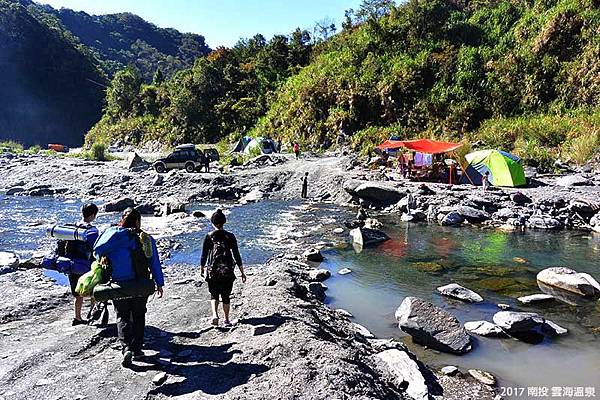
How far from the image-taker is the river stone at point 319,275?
11.2 meters

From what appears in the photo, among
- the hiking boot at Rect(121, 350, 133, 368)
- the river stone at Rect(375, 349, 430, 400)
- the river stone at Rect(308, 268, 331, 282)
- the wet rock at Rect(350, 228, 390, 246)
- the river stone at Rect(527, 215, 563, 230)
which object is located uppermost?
the hiking boot at Rect(121, 350, 133, 368)

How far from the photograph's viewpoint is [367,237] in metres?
15.6

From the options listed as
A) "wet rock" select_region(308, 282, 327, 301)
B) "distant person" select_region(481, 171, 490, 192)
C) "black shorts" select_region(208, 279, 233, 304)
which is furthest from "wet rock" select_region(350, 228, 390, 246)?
"black shorts" select_region(208, 279, 233, 304)

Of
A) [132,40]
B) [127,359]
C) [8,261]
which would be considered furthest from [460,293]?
[132,40]

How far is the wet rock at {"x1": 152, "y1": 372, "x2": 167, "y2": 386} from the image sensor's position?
5020 mm

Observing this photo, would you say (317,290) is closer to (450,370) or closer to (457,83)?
(450,370)

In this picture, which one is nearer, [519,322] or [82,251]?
[82,251]

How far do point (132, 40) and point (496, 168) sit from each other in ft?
557

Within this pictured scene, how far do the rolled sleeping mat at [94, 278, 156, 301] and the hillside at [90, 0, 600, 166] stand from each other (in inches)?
1007

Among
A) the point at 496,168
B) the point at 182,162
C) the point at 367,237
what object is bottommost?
the point at 367,237

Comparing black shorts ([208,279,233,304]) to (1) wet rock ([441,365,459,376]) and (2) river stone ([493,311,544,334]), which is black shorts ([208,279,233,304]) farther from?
(2) river stone ([493,311,544,334])

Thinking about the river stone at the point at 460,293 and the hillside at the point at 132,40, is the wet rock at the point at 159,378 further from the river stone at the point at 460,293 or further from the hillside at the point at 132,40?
the hillside at the point at 132,40

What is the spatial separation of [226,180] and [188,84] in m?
33.4

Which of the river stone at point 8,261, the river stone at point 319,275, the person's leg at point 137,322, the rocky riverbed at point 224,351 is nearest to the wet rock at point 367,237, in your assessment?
the rocky riverbed at point 224,351
